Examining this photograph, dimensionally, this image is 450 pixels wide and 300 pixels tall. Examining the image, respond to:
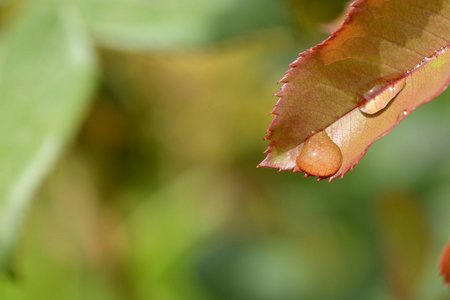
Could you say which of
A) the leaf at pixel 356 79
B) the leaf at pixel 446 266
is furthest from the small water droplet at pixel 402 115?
the leaf at pixel 446 266

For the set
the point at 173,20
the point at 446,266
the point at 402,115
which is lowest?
the point at 446,266

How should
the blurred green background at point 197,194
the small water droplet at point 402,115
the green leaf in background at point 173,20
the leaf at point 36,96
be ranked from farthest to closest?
the blurred green background at point 197,194 → the green leaf in background at point 173,20 → the leaf at point 36,96 → the small water droplet at point 402,115

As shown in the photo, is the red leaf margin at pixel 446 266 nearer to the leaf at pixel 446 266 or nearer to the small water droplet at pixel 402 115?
the leaf at pixel 446 266

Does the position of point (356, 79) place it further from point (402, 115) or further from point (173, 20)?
point (173, 20)

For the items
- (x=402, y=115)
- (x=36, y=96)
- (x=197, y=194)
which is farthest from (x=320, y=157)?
(x=197, y=194)

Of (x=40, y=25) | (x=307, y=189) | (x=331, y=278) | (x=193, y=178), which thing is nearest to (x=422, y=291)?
(x=331, y=278)

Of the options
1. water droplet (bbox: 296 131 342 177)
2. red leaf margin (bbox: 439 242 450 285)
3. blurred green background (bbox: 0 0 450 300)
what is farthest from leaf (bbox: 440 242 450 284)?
blurred green background (bbox: 0 0 450 300)
